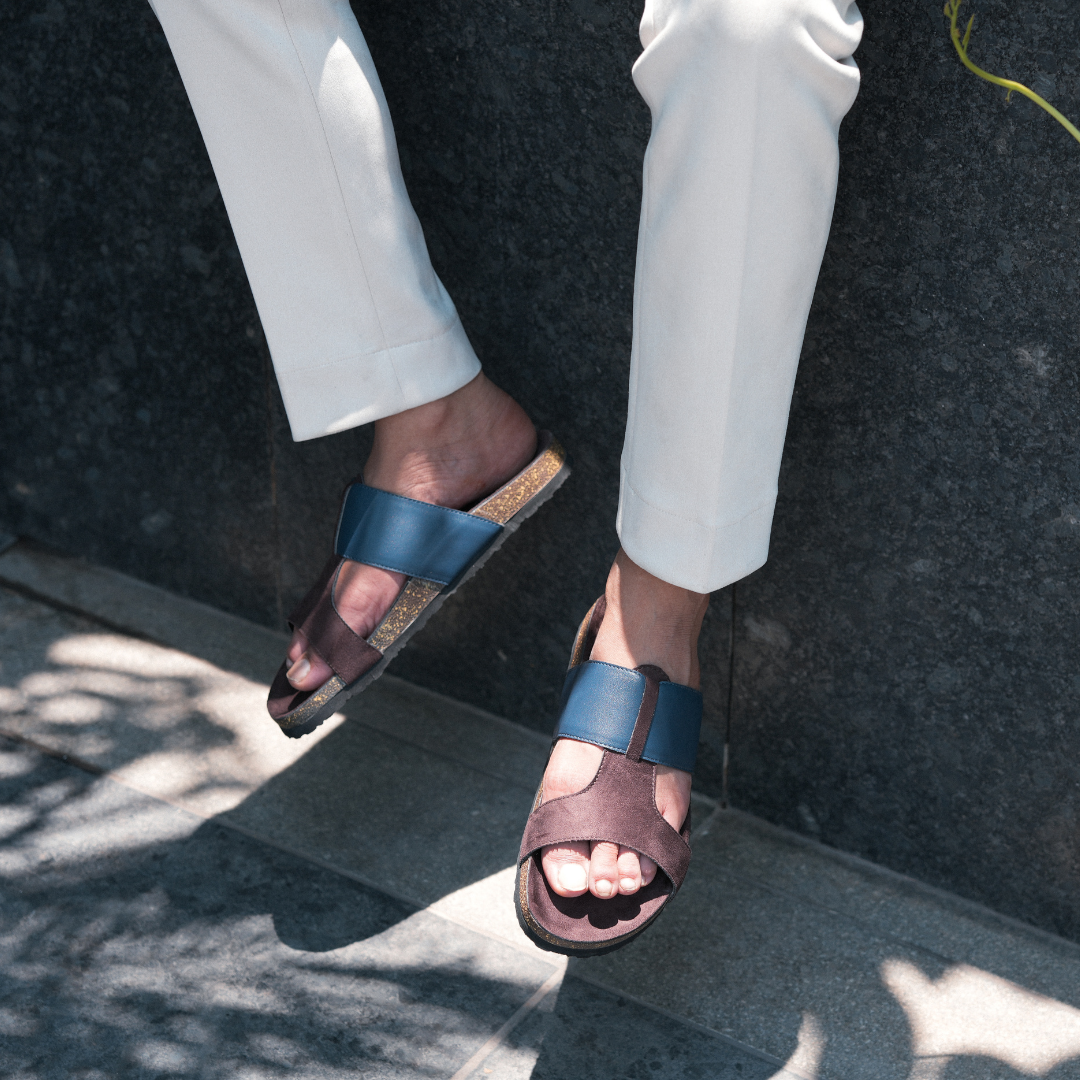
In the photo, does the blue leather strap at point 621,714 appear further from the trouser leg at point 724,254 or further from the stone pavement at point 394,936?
the stone pavement at point 394,936

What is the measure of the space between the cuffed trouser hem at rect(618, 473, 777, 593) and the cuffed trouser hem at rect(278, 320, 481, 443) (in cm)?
35

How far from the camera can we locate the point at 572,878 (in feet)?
5.46

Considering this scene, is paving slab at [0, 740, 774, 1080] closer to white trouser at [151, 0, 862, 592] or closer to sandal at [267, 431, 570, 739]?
sandal at [267, 431, 570, 739]

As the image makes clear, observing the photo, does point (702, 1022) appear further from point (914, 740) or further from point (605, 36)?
point (605, 36)

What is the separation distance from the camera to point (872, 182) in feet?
5.64

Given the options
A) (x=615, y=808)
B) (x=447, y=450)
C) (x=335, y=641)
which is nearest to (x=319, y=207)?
(x=447, y=450)

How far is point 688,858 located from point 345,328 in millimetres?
850

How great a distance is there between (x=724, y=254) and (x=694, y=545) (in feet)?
1.20

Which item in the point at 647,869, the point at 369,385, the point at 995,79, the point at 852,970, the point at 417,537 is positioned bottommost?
the point at 852,970

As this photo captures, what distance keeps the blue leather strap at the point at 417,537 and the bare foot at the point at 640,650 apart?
23 cm

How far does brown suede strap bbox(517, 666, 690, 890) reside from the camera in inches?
66.7

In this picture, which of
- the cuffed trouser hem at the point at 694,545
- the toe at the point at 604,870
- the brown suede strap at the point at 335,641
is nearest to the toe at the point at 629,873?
the toe at the point at 604,870

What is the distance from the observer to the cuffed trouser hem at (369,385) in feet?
6.07

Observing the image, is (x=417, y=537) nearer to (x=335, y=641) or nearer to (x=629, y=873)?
(x=335, y=641)
